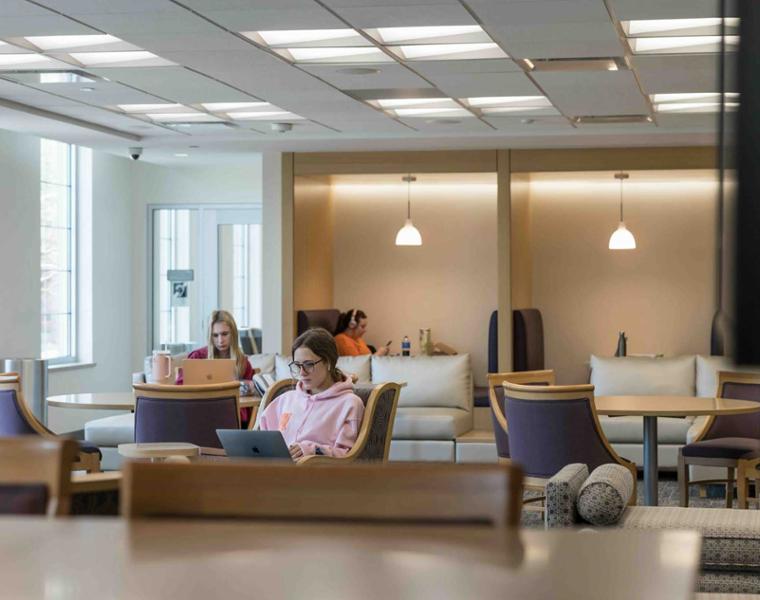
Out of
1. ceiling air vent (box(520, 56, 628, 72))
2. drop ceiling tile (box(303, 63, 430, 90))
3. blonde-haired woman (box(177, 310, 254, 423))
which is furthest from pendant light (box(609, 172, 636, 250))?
blonde-haired woman (box(177, 310, 254, 423))

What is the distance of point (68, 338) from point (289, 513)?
12.8m

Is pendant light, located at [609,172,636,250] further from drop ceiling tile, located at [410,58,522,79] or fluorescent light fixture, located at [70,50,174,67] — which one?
fluorescent light fixture, located at [70,50,174,67]

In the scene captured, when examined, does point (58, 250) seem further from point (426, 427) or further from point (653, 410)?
point (653, 410)

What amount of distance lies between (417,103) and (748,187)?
8.68m

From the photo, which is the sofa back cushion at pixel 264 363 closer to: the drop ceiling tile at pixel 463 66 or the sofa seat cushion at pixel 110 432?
the sofa seat cushion at pixel 110 432

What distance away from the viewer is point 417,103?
9961mm

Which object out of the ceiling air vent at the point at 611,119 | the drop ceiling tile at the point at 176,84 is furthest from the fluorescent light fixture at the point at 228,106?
the ceiling air vent at the point at 611,119

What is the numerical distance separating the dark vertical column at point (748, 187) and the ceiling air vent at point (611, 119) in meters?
9.60

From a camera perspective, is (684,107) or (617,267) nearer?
(684,107)

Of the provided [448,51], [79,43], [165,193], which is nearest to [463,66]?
[448,51]

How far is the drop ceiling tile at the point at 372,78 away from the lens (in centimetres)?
826

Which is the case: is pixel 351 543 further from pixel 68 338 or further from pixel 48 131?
pixel 68 338

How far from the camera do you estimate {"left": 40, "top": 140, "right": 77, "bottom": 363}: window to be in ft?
43.7

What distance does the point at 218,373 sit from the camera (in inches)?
326
